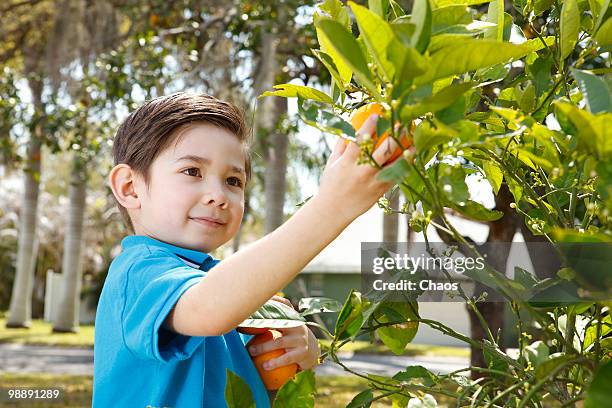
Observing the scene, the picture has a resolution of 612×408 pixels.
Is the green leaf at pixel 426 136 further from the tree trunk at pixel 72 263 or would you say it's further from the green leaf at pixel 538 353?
the tree trunk at pixel 72 263

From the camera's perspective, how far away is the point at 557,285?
2.49ft

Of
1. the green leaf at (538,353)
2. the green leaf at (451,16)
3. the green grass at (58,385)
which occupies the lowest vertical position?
the green grass at (58,385)

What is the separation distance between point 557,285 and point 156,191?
23.3 inches

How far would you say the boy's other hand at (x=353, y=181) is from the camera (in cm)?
67

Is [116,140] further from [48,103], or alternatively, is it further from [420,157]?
[48,103]

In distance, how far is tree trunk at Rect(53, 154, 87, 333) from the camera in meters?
11.8

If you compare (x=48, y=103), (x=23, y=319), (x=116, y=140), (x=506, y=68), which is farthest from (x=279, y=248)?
(x=23, y=319)

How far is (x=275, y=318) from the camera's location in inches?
36.1

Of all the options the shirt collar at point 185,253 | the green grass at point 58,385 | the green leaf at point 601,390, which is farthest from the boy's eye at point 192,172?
the green grass at point 58,385

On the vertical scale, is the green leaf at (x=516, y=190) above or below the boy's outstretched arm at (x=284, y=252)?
above

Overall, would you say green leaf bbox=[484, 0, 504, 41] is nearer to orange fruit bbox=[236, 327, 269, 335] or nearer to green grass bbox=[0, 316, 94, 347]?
orange fruit bbox=[236, 327, 269, 335]

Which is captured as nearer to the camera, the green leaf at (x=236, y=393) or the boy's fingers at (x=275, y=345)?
the green leaf at (x=236, y=393)

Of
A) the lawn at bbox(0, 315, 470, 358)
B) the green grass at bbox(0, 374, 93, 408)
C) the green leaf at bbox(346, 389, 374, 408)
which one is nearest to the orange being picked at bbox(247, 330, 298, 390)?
the green leaf at bbox(346, 389, 374, 408)

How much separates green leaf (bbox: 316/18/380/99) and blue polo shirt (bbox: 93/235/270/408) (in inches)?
13.6
